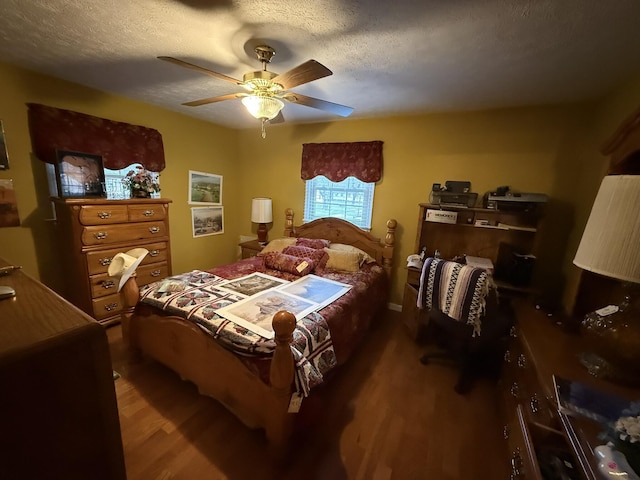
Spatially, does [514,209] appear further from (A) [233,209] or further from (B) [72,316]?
(A) [233,209]

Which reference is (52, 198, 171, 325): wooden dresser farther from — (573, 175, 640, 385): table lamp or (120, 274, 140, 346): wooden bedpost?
(573, 175, 640, 385): table lamp

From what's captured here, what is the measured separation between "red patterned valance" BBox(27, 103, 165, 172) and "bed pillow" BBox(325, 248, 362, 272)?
2.33m

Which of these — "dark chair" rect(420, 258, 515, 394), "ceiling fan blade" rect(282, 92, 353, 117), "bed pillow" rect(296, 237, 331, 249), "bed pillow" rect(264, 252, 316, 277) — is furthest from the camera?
"bed pillow" rect(296, 237, 331, 249)

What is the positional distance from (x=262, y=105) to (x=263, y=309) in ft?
4.43

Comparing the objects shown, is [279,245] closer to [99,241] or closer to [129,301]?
[129,301]

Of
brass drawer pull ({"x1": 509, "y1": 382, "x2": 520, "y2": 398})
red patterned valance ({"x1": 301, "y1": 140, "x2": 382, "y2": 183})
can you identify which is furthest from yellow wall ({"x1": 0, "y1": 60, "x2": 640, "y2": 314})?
brass drawer pull ({"x1": 509, "y1": 382, "x2": 520, "y2": 398})

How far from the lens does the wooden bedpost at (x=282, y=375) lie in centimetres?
130

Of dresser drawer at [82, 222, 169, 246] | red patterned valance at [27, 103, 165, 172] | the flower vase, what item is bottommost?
dresser drawer at [82, 222, 169, 246]

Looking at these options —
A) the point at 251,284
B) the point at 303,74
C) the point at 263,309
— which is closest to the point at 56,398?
the point at 263,309

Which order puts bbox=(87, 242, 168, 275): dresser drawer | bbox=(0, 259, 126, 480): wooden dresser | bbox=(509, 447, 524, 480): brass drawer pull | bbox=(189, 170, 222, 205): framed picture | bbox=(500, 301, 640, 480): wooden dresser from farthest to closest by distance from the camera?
bbox=(189, 170, 222, 205): framed picture < bbox=(87, 242, 168, 275): dresser drawer < bbox=(509, 447, 524, 480): brass drawer pull < bbox=(500, 301, 640, 480): wooden dresser < bbox=(0, 259, 126, 480): wooden dresser

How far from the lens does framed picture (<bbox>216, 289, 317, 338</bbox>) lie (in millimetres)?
1593

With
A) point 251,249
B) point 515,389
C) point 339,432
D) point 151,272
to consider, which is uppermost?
point 251,249

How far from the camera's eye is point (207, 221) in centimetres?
388

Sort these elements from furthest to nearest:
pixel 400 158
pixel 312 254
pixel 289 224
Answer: pixel 289 224 < pixel 400 158 < pixel 312 254
